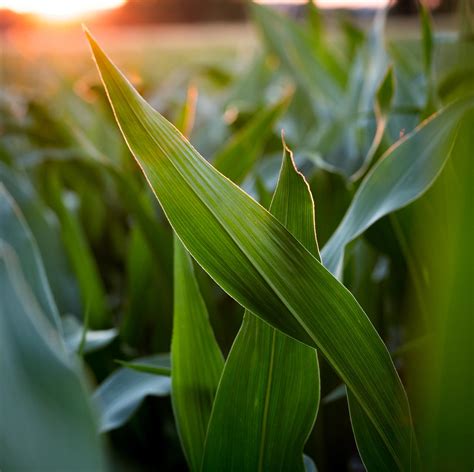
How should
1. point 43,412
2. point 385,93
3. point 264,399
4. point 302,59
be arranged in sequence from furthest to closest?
point 302,59 < point 385,93 < point 264,399 < point 43,412

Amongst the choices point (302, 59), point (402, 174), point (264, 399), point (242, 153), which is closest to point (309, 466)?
point (264, 399)

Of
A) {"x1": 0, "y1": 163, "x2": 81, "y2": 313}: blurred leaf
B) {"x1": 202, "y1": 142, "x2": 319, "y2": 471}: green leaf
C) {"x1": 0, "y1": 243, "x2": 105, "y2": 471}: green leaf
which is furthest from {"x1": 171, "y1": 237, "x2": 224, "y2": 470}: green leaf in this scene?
{"x1": 0, "y1": 163, "x2": 81, "y2": 313}: blurred leaf

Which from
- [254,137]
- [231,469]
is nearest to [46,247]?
[254,137]

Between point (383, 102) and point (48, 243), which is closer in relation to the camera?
point (383, 102)

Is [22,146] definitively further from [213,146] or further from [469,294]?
[469,294]

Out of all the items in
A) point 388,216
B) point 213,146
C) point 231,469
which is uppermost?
point 213,146

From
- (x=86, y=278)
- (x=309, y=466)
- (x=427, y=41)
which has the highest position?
(x=427, y=41)

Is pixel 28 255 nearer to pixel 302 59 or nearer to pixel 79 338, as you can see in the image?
pixel 79 338
